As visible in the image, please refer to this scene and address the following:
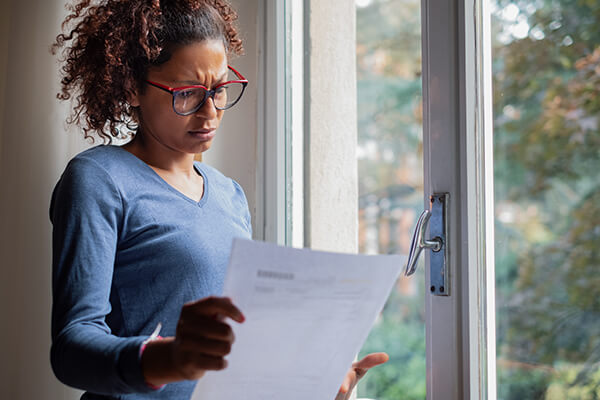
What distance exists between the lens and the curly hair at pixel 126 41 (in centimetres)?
94

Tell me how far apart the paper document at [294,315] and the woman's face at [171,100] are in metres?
0.45

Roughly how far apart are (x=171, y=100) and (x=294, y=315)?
474 millimetres

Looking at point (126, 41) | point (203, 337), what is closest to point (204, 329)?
point (203, 337)

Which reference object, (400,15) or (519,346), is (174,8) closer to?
(400,15)

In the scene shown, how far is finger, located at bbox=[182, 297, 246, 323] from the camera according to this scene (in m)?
0.56

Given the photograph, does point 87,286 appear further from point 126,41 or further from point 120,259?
point 126,41

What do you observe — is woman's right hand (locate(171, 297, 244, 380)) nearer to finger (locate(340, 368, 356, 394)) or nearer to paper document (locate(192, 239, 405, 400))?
paper document (locate(192, 239, 405, 400))

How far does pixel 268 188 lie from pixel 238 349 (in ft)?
3.08

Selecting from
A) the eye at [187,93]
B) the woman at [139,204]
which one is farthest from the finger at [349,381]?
the eye at [187,93]

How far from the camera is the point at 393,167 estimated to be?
1.26m

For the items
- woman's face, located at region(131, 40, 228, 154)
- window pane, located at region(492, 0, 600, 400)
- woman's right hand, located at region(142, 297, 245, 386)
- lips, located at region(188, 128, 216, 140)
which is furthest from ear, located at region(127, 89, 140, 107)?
window pane, located at region(492, 0, 600, 400)

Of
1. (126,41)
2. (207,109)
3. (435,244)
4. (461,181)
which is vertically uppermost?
(126,41)

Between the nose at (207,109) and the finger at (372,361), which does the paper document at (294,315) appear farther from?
the nose at (207,109)

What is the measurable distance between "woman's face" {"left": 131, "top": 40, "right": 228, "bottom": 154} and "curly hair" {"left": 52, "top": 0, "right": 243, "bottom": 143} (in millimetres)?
17
